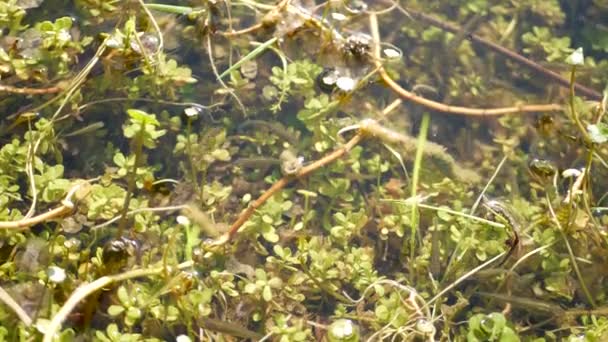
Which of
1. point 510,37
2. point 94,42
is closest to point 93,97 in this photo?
point 94,42

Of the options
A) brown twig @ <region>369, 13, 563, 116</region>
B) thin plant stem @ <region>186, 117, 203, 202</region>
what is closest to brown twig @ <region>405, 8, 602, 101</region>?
brown twig @ <region>369, 13, 563, 116</region>

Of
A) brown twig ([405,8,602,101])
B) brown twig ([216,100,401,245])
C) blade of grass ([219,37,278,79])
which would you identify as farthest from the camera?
brown twig ([405,8,602,101])

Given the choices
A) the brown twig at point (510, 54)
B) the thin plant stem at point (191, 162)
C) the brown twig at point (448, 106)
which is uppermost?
the brown twig at point (510, 54)

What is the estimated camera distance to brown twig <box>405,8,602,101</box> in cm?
253

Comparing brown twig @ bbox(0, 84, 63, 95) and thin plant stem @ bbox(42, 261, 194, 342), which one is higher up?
brown twig @ bbox(0, 84, 63, 95)

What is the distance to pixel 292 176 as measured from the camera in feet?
7.30

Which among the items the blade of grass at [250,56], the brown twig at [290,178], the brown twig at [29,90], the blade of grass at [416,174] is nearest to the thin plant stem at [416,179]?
the blade of grass at [416,174]

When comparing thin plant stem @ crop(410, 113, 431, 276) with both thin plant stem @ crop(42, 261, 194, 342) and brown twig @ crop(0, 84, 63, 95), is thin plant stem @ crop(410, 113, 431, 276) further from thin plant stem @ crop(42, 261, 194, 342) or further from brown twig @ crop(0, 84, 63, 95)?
brown twig @ crop(0, 84, 63, 95)

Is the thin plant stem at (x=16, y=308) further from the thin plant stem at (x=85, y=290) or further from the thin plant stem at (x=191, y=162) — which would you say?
the thin plant stem at (x=191, y=162)

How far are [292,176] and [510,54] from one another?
1001 millimetres

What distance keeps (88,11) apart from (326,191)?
3.30ft

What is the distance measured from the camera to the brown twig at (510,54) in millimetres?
2531

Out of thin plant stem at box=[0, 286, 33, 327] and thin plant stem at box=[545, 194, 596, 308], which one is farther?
thin plant stem at box=[545, 194, 596, 308]

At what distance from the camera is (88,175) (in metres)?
2.15
